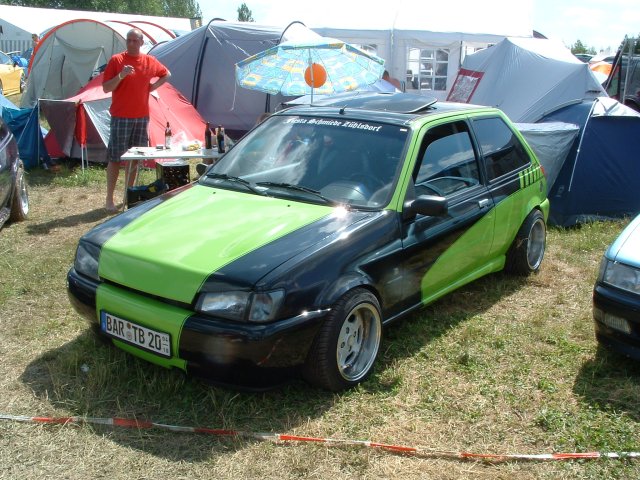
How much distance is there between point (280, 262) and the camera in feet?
10.9

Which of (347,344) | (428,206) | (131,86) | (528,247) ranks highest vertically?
(131,86)

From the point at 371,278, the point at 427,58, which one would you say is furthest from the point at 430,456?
the point at 427,58

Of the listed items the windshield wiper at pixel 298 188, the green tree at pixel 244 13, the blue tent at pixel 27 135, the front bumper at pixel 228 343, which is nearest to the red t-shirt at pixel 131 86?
the blue tent at pixel 27 135

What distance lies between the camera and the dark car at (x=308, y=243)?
10.6 ft

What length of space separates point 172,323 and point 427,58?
1679cm

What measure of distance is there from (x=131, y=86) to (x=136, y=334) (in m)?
4.73

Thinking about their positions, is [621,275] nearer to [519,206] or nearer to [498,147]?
[519,206]

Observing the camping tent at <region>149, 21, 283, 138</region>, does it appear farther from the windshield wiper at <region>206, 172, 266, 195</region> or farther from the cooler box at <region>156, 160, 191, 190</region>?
the windshield wiper at <region>206, 172, 266, 195</region>

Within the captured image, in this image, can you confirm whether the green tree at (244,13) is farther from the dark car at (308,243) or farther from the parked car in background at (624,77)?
the dark car at (308,243)

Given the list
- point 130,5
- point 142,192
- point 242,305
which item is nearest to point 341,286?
point 242,305

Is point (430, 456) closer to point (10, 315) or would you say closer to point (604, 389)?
point (604, 389)

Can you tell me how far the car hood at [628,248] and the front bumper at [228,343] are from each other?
184cm

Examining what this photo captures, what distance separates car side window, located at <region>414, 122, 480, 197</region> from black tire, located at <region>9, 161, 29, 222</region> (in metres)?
4.56

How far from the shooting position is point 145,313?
3.33 m
